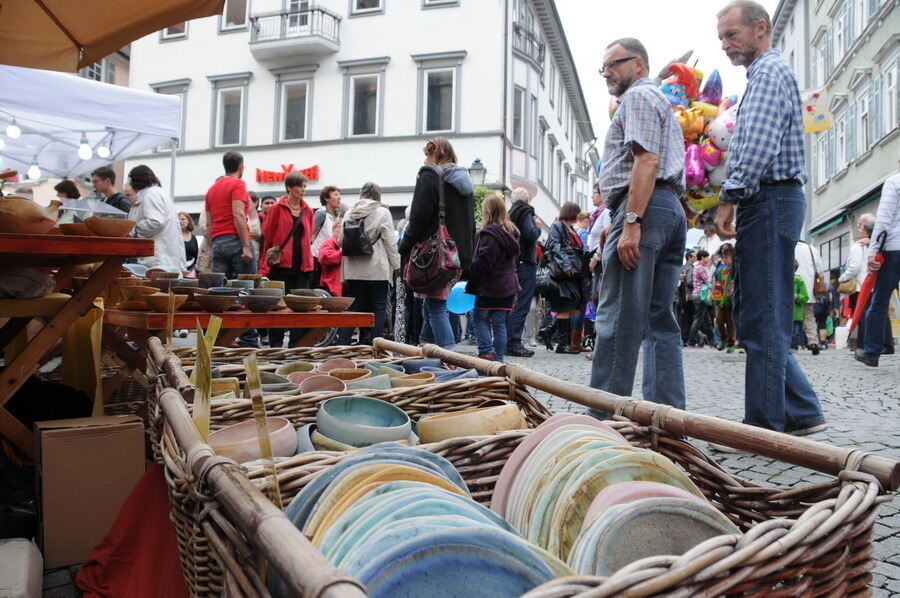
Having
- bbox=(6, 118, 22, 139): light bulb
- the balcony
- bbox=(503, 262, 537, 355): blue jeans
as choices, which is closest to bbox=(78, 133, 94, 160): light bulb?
bbox=(6, 118, 22, 139): light bulb

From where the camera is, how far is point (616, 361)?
2.96 metres

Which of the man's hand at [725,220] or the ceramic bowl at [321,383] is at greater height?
the man's hand at [725,220]

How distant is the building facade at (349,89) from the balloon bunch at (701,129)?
45.0 feet

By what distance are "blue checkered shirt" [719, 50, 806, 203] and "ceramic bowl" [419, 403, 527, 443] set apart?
199 cm

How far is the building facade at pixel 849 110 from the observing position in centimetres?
1681

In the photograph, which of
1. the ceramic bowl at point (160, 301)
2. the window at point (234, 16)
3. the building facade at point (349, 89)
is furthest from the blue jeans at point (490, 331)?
the window at point (234, 16)

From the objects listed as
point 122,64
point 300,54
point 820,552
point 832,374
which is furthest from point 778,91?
point 122,64

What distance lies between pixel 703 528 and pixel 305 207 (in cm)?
622

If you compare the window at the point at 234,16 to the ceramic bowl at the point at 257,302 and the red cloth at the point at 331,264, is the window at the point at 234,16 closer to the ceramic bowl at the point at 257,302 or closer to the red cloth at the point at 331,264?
the red cloth at the point at 331,264

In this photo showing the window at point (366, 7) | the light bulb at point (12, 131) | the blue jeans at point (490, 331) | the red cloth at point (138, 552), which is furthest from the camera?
the window at point (366, 7)

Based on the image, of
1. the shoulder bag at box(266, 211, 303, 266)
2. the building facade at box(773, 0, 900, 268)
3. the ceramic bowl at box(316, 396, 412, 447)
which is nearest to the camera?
the ceramic bowl at box(316, 396, 412, 447)

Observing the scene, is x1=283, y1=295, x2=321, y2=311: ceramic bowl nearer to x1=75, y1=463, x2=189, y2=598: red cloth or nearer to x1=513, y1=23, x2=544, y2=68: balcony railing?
x1=75, y1=463, x2=189, y2=598: red cloth

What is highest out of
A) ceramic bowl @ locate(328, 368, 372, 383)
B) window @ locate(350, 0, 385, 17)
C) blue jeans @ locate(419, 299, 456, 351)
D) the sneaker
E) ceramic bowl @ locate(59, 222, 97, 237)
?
window @ locate(350, 0, 385, 17)

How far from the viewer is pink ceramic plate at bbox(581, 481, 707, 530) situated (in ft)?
2.97
